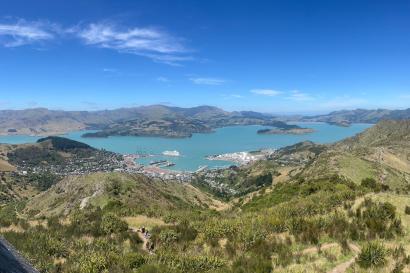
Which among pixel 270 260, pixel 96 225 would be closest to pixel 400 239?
pixel 270 260

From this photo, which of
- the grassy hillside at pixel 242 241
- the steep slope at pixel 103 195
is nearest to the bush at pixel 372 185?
the grassy hillside at pixel 242 241

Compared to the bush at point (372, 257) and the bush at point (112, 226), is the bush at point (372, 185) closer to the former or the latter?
the bush at point (112, 226)

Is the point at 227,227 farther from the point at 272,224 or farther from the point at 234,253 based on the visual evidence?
the point at 234,253

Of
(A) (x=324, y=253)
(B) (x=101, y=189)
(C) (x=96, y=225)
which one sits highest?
(A) (x=324, y=253)

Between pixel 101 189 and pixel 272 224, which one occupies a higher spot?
pixel 272 224

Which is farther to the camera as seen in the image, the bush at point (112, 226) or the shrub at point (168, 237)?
the bush at point (112, 226)

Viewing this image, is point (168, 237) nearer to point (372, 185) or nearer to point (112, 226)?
point (112, 226)

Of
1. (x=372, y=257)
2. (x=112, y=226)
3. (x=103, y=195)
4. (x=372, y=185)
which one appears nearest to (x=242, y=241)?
(x=372, y=257)

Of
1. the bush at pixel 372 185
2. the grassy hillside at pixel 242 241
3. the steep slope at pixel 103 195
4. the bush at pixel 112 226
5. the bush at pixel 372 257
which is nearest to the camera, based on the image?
the bush at pixel 372 257
